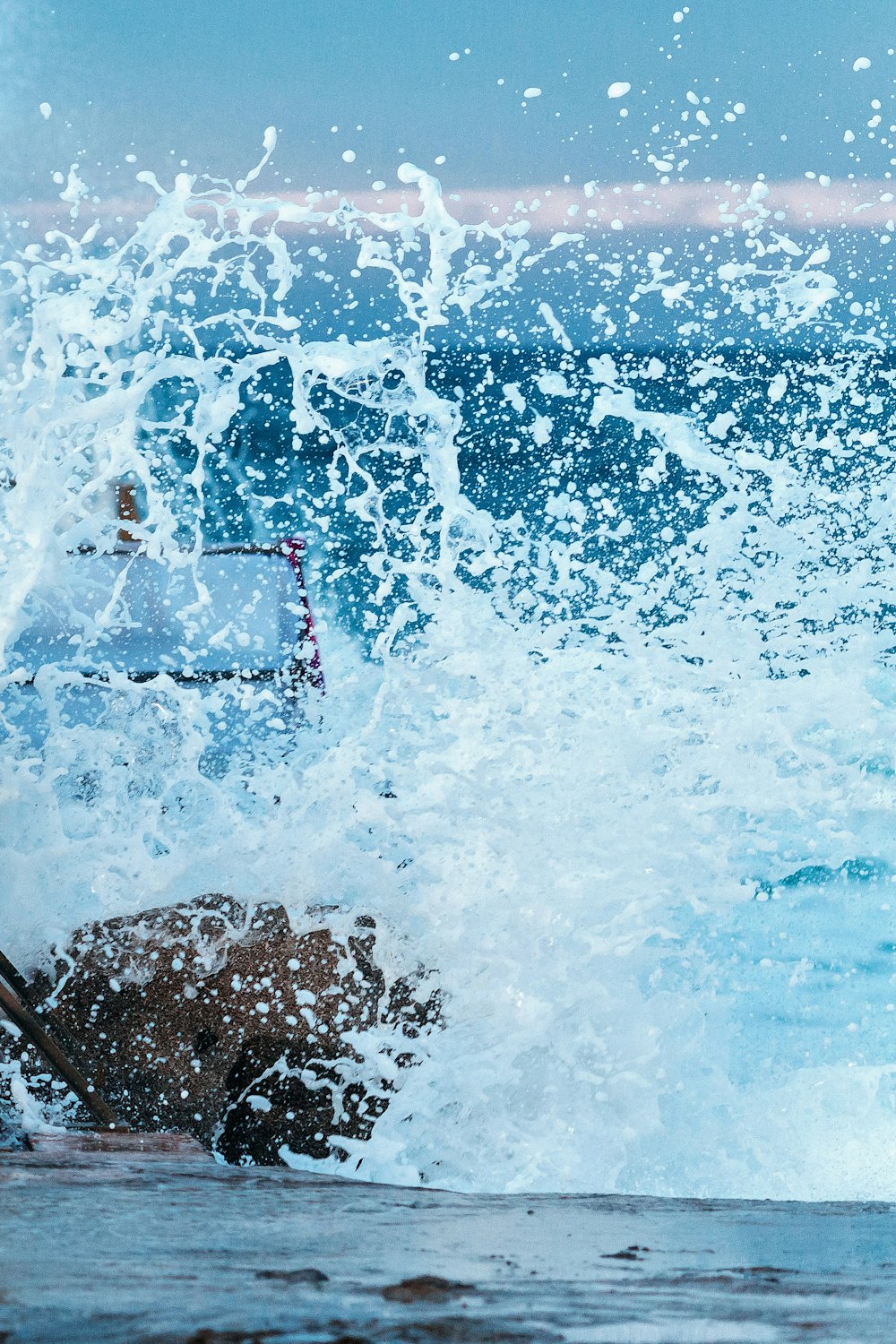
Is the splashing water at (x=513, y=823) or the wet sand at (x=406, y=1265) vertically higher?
the splashing water at (x=513, y=823)

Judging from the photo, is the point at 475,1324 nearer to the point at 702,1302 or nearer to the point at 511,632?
the point at 702,1302

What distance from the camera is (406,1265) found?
115 centimetres

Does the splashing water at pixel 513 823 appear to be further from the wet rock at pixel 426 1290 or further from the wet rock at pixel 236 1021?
the wet rock at pixel 426 1290

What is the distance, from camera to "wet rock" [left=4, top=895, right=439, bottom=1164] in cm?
293

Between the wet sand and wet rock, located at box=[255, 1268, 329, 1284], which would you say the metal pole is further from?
wet rock, located at box=[255, 1268, 329, 1284]

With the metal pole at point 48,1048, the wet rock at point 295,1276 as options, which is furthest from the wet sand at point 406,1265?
the metal pole at point 48,1048

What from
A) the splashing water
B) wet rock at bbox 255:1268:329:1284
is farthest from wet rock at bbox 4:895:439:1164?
wet rock at bbox 255:1268:329:1284

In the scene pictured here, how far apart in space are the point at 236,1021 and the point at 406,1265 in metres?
2.06

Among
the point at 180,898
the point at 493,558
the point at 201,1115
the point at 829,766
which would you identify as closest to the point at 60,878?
the point at 180,898

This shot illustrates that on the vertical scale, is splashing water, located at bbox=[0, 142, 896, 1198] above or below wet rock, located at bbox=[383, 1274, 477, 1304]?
above

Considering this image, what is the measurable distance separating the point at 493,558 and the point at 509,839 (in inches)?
43.0

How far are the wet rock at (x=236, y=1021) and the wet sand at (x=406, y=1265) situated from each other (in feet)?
3.97

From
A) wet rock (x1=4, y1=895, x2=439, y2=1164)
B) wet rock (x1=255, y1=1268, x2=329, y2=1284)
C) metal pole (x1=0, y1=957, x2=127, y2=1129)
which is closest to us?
wet rock (x1=255, y1=1268, x2=329, y2=1284)

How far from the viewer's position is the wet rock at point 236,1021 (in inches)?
115
